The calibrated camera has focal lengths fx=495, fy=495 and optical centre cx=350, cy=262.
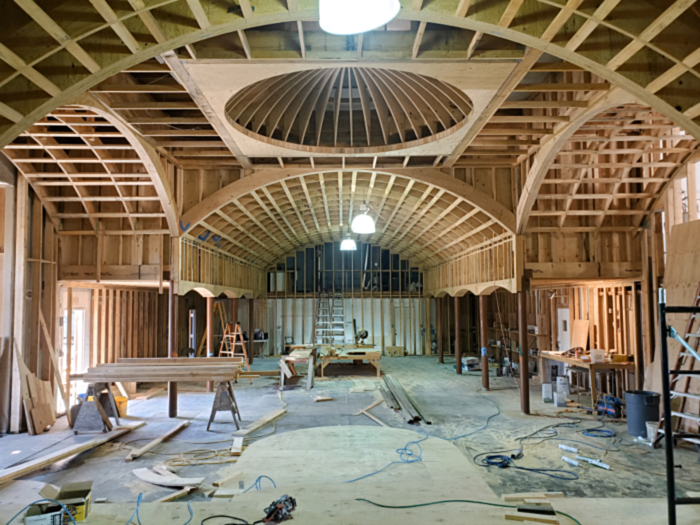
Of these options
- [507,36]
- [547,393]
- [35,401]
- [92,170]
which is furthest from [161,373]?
[547,393]

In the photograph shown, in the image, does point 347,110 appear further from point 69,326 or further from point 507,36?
point 69,326

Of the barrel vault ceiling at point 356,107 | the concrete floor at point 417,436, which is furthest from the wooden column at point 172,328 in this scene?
the barrel vault ceiling at point 356,107

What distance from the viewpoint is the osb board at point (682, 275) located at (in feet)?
28.9

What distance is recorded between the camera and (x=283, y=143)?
31.5 feet

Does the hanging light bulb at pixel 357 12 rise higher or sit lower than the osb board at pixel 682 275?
higher

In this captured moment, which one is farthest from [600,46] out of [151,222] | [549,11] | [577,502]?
[151,222]

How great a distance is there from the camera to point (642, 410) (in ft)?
29.5

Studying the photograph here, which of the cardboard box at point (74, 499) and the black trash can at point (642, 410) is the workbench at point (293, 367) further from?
the cardboard box at point (74, 499)

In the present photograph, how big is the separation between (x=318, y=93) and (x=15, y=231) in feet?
22.4

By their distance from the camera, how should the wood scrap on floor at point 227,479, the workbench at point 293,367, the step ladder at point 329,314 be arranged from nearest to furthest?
the wood scrap on floor at point 227,479 → the workbench at point 293,367 → the step ladder at point 329,314

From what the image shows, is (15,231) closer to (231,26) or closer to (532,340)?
(231,26)

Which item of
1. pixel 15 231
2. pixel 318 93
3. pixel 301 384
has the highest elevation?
pixel 318 93

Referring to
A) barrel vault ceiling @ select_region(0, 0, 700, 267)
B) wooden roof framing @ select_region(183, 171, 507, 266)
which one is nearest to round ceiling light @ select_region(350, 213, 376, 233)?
barrel vault ceiling @ select_region(0, 0, 700, 267)

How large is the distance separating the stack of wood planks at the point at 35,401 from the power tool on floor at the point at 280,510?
24.9 ft
